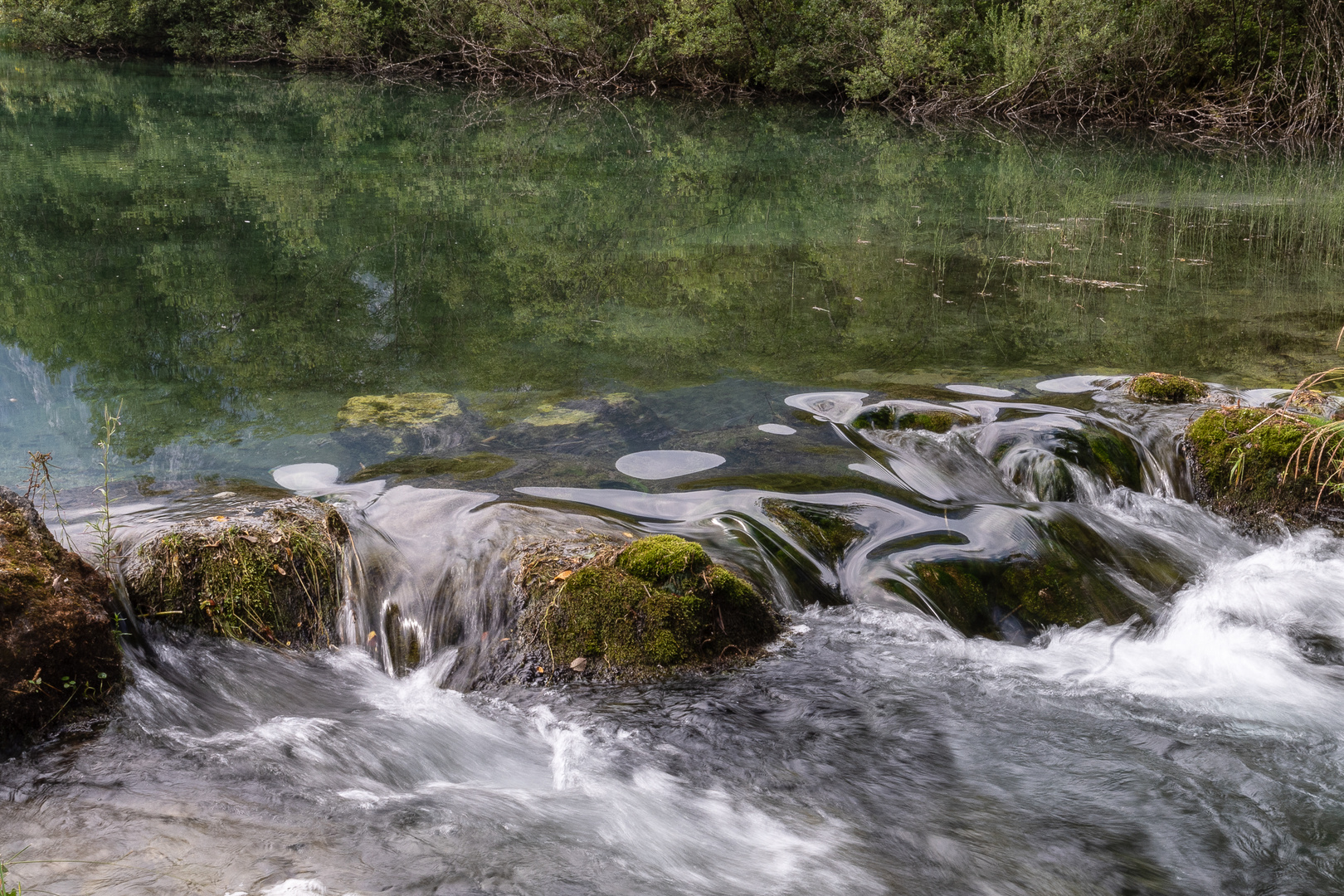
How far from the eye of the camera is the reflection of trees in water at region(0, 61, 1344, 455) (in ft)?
25.0

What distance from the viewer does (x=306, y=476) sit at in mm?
5641

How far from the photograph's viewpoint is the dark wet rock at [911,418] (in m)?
6.44

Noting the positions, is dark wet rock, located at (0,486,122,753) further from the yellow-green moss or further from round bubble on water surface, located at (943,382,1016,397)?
round bubble on water surface, located at (943,382,1016,397)

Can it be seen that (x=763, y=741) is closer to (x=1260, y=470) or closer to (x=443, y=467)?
(x=443, y=467)

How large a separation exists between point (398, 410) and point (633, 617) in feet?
10.1

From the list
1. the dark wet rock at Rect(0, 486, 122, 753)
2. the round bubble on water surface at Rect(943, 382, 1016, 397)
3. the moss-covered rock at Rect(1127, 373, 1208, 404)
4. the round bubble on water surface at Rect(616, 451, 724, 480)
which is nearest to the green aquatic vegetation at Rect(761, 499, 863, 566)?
the round bubble on water surface at Rect(616, 451, 724, 480)

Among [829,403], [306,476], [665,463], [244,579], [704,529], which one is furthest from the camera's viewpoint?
[829,403]

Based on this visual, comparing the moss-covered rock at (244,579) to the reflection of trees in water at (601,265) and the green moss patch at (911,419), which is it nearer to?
the reflection of trees in water at (601,265)

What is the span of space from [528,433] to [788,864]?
3761 mm

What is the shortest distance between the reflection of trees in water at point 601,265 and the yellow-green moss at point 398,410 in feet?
0.57

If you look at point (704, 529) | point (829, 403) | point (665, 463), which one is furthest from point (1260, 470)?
point (665, 463)

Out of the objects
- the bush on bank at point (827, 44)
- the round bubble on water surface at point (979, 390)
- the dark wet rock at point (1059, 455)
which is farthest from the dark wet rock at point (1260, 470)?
the bush on bank at point (827, 44)

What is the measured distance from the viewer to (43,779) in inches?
125

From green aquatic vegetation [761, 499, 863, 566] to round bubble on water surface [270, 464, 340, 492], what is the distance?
257 cm
